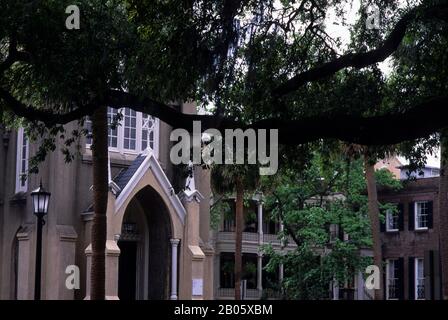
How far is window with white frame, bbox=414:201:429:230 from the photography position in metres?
51.7

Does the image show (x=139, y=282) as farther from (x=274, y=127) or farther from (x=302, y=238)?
(x=274, y=127)

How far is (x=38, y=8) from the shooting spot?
15.0 meters

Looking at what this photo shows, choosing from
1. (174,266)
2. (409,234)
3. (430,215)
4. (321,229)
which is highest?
(430,215)

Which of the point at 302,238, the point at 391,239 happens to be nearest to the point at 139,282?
the point at 302,238

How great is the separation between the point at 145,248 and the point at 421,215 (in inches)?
925

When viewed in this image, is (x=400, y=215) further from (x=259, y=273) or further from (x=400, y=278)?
(x=259, y=273)

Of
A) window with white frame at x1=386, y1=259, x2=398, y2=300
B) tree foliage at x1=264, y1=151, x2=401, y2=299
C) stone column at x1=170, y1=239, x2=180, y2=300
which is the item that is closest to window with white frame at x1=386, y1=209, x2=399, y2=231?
window with white frame at x1=386, y1=259, x2=398, y2=300

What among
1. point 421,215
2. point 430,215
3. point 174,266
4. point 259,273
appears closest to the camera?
point 174,266

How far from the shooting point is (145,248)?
33188 mm

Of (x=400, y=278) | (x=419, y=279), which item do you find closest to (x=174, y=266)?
(x=419, y=279)

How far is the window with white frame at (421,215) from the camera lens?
51688 mm

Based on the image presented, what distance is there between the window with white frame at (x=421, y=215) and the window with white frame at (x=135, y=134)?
76.0 ft

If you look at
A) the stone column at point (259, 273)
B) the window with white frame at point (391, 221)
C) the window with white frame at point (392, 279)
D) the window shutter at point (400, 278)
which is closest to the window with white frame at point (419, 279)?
the window shutter at point (400, 278)

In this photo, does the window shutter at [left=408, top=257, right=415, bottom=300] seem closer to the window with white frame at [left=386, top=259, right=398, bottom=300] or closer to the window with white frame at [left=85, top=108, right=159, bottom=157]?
the window with white frame at [left=386, top=259, right=398, bottom=300]
